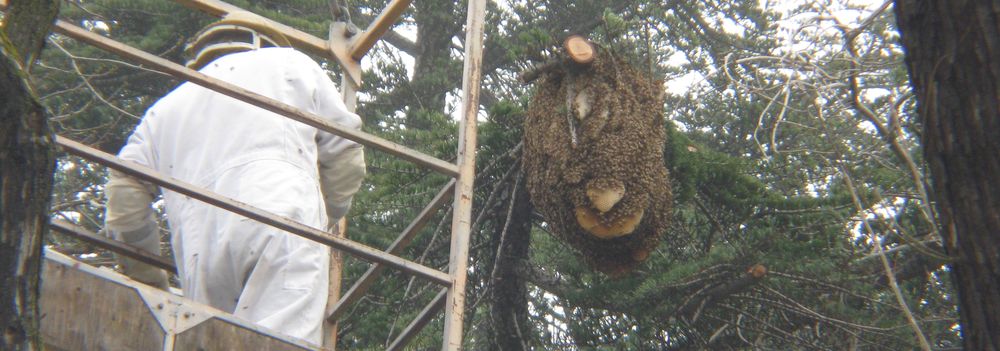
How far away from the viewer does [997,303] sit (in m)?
2.89

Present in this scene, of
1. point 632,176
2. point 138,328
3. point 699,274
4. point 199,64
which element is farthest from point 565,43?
point 138,328

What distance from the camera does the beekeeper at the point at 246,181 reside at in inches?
165

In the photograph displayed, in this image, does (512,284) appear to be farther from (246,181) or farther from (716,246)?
(246,181)

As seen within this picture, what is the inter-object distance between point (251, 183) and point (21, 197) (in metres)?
1.77

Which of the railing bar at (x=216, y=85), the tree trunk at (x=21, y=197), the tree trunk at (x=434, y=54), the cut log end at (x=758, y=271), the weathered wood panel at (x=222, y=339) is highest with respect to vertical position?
the tree trunk at (x=434, y=54)

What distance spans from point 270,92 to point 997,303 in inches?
113

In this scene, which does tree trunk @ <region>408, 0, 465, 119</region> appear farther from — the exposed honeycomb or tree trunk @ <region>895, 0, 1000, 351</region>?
tree trunk @ <region>895, 0, 1000, 351</region>

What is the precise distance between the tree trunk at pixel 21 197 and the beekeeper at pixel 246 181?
1504mm

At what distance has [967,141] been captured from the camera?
2.98 metres

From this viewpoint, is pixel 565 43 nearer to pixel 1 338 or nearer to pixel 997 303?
pixel 997 303

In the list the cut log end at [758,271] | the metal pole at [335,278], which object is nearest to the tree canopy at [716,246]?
the cut log end at [758,271]

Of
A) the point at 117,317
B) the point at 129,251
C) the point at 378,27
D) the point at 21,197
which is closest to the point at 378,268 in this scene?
the point at 129,251

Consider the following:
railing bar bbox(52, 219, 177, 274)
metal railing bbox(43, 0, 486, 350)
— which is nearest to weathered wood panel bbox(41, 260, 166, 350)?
metal railing bbox(43, 0, 486, 350)

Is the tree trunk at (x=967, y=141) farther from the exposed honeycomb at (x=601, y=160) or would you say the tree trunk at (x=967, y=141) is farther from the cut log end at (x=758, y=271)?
the cut log end at (x=758, y=271)
